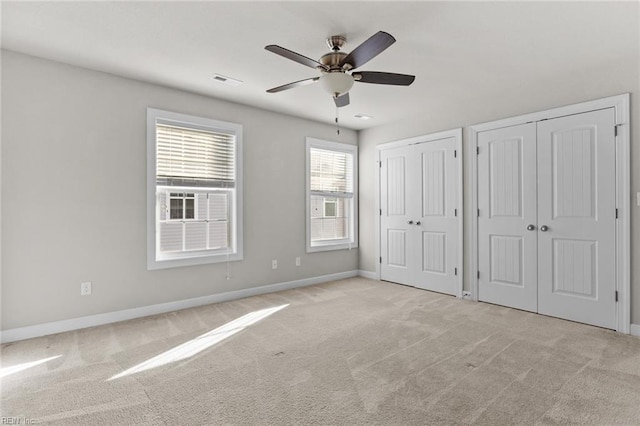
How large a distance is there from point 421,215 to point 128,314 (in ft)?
13.0

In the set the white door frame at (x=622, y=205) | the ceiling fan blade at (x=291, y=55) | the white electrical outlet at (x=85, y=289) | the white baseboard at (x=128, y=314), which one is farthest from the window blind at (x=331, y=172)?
the white door frame at (x=622, y=205)

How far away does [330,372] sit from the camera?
2459 millimetres

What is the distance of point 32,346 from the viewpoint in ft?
9.61

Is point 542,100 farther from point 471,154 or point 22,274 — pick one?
point 22,274

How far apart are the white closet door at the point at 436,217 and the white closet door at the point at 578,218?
3.51 ft

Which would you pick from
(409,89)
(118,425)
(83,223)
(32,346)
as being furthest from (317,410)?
(409,89)

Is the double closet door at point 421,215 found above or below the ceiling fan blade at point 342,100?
below

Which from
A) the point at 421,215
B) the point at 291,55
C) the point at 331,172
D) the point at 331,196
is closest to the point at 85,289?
the point at 291,55

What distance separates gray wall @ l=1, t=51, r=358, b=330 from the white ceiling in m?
0.29

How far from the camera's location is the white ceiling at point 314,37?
2387 millimetres

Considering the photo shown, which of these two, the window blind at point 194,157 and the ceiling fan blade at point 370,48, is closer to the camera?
the ceiling fan blade at point 370,48

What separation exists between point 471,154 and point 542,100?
947 millimetres

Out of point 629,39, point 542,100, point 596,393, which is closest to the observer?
point 596,393

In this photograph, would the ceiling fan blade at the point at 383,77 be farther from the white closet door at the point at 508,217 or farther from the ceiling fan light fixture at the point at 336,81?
the white closet door at the point at 508,217
